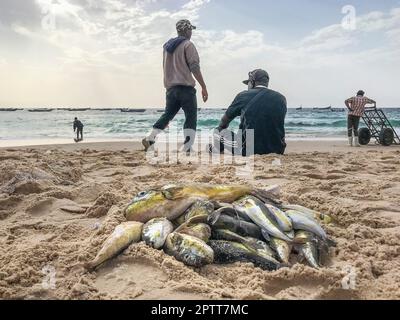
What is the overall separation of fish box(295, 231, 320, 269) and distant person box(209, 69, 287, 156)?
3455mm

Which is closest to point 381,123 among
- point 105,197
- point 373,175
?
point 373,175

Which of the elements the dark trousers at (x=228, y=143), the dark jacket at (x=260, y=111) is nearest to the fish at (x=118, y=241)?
the dark jacket at (x=260, y=111)

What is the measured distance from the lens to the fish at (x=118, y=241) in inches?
91.7

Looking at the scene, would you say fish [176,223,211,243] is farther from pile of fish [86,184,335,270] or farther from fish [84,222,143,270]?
fish [84,222,143,270]

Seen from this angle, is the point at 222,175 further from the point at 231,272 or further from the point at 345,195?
the point at 231,272

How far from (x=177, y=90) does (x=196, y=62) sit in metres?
0.54

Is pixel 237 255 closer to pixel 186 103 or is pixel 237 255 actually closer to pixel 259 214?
pixel 259 214

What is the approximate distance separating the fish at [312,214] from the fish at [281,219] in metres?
0.20

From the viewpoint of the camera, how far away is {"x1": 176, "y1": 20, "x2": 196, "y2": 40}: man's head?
6.51 m

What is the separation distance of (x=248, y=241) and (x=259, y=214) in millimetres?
244

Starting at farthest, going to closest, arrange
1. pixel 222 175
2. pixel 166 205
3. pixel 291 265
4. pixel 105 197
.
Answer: pixel 222 175 < pixel 105 197 < pixel 166 205 < pixel 291 265

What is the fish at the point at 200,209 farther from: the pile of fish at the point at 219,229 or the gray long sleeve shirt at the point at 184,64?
the gray long sleeve shirt at the point at 184,64

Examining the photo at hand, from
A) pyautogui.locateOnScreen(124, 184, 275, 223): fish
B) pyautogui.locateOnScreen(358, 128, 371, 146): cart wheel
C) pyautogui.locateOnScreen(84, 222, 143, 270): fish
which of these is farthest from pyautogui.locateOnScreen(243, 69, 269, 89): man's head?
pyautogui.locateOnScreen(358, 128, 371, 146): cart wheel
